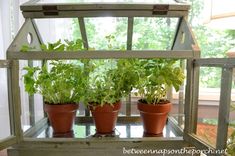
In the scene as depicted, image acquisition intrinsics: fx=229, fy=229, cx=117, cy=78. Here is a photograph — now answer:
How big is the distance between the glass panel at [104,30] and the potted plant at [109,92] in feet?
1.24

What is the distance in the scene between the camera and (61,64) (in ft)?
3.11

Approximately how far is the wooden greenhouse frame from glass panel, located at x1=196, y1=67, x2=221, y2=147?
0.05 meters

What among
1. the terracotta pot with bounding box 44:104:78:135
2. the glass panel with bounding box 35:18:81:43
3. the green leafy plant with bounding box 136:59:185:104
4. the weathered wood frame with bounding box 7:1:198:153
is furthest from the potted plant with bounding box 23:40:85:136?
the glass panel with bounding box 35:18:81:43

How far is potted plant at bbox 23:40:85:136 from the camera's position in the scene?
93cm

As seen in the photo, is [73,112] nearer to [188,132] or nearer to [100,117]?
[100,117]

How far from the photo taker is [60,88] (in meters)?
0.94

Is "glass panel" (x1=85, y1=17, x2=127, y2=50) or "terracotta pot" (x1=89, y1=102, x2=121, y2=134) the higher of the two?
"glass panel" (x1=85, y1=17, x2=127, y2=50)

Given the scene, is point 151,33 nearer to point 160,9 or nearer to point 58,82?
point 160,9

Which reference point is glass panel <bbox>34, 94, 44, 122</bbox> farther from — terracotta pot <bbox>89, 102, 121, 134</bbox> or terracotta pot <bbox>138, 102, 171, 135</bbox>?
terracotta pot <bbox>138, 102, 171, 135</bbox>

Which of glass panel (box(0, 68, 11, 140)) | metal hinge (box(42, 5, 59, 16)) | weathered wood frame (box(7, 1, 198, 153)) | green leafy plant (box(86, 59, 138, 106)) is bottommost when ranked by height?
glass panel (box(0, 68, 11, 140))

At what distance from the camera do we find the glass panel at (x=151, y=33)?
136cm

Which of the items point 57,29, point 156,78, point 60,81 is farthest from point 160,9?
point 57,29

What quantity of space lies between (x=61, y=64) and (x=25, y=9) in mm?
271

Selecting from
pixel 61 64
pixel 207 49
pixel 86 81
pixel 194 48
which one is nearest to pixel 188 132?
pixel 194 48
